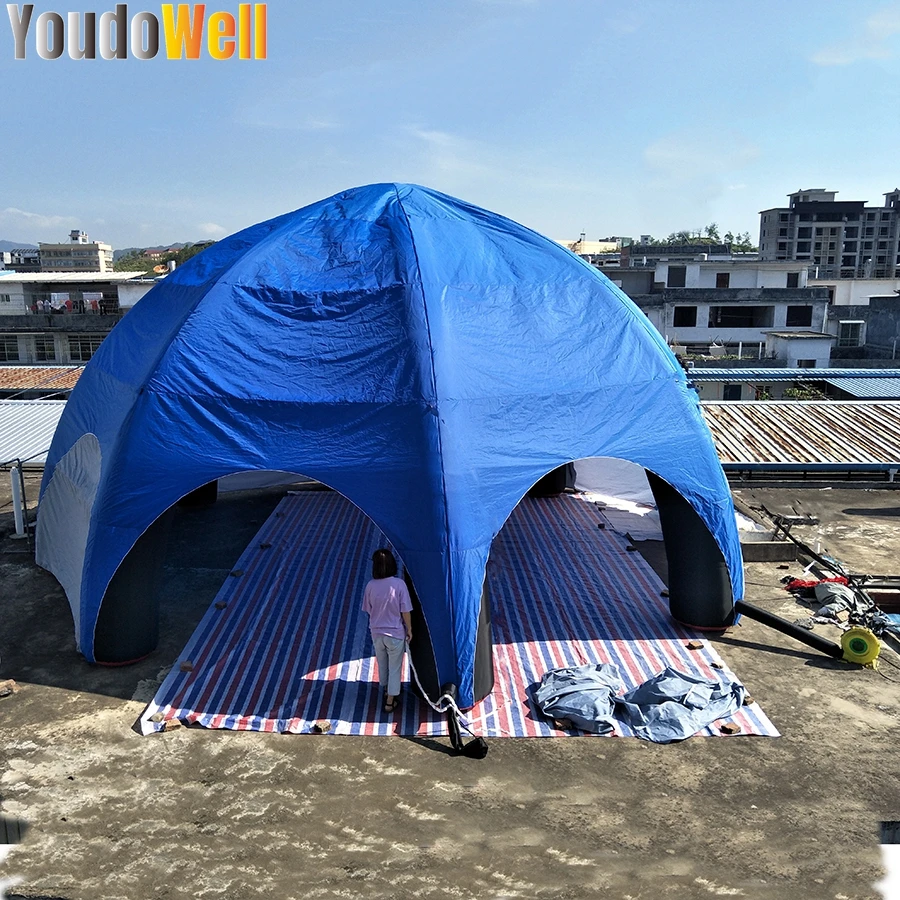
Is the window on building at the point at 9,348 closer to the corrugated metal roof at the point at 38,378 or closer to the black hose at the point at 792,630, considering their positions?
the corrugated metal roof at the point at 38,378

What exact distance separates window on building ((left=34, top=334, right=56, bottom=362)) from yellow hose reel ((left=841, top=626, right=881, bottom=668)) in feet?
142

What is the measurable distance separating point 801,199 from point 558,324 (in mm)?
115559

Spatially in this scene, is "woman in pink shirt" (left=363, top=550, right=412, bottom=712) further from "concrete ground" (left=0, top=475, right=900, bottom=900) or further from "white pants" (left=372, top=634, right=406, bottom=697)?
"concrete ground" (left=0, top=475, right=900, bottom=900)

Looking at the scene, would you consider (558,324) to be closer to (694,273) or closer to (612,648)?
(612,648)

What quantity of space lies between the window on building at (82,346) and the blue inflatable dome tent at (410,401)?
3533cm

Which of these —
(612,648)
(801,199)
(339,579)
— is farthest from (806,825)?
(801,199)

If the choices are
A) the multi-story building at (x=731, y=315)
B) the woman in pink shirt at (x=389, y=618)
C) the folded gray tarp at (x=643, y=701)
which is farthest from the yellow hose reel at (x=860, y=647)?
the multi-story building at (x=731, y=315)

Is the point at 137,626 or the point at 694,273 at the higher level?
the point at 694,273

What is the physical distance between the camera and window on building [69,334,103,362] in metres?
45.4

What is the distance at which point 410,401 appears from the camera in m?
10.3

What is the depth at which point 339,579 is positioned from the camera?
1373 cm

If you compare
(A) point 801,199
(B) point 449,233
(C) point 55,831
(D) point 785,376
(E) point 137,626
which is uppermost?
(A) point 801,199

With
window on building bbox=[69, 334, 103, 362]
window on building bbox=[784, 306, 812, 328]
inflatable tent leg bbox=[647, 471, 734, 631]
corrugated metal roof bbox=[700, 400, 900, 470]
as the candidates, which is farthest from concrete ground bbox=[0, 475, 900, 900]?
window on building bbox=[784, 306, 812, 328]

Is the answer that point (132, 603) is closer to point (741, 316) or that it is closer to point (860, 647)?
point (860, 647)
